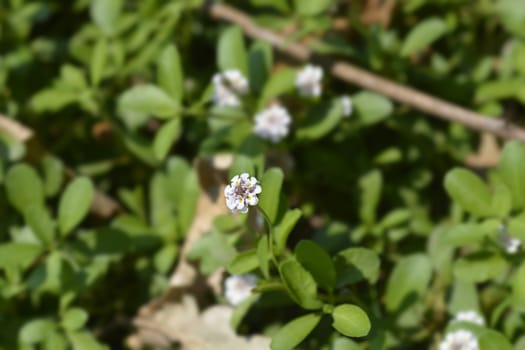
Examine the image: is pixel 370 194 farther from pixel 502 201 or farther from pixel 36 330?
pixel 36 330

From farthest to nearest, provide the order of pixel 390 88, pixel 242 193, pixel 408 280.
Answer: pixel 390 88
pixel 408 280
pixel 242 193

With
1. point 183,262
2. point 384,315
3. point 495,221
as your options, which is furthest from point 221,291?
point 495,221

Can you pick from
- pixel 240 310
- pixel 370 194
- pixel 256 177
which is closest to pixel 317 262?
pixel 256 177

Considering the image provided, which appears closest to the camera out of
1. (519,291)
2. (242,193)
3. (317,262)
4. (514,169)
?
(242,193)

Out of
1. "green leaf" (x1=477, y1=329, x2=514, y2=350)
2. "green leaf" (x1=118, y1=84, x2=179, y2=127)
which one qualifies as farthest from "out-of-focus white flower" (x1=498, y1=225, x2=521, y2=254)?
"green leaf" (x1=118, y1=84, x2=179, y2=127)

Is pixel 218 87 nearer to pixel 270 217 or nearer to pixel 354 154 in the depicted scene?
pixel 354 154

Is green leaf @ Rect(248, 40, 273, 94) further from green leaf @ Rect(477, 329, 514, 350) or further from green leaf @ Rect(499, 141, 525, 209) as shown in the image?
Result: green leaf @ Rect(477, 329, 514, 350)
